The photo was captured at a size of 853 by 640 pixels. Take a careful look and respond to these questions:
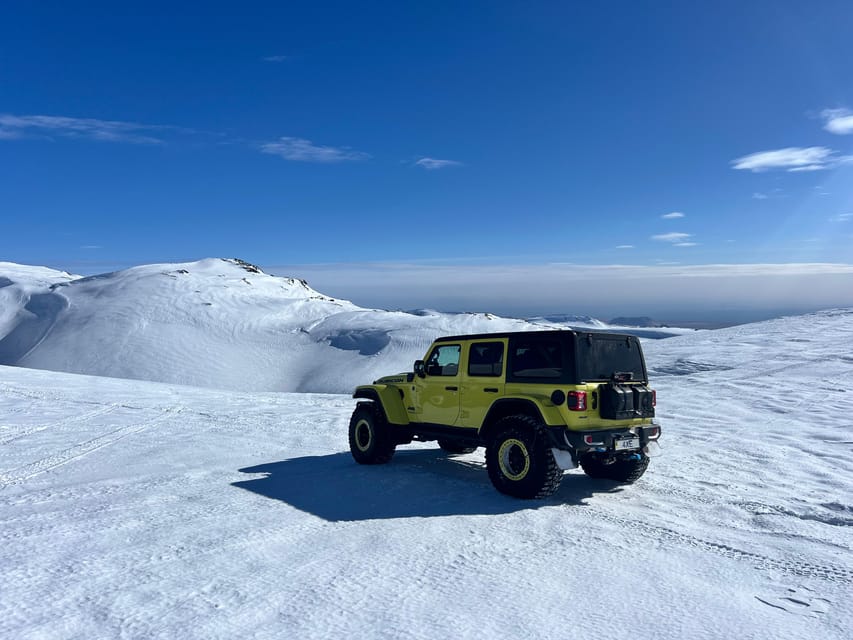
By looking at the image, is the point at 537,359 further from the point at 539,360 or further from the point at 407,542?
the point at 407,542

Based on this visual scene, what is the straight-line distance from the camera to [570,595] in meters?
4.43

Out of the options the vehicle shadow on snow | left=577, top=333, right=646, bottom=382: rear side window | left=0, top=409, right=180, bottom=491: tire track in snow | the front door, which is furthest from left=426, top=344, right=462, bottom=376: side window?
left=0, top=409, right=180, bottom=491: tire track in snow

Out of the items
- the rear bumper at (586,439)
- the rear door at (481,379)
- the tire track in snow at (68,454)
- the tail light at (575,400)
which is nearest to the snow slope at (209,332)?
the tire track in snow at (68,454)

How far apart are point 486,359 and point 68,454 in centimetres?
722

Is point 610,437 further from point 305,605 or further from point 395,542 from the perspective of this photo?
point 305,605

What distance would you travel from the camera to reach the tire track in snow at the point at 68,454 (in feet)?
26.6

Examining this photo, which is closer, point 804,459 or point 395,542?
point 395,542

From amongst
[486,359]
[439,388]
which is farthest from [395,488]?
[486,359]

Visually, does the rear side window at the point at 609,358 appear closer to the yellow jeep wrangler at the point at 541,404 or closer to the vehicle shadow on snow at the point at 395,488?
the yellow jeep wrangler at the point at 541,404

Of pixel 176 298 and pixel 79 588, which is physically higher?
pixel 176 298

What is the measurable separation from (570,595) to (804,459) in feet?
22.1

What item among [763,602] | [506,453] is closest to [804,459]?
[506,453]

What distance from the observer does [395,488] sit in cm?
766

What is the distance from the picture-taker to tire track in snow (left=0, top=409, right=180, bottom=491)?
812 cm
